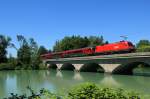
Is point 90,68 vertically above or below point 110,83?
above

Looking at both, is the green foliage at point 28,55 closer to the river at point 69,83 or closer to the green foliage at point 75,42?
the green foliage at point 75,42

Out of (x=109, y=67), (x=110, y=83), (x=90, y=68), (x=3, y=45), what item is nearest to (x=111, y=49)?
(x=109, y=67)

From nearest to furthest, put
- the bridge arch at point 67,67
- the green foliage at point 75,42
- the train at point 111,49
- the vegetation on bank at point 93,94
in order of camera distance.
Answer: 1. the vegetation on bank at point 93,94
2. the train at point 111,49
3. the bridge arch at point 67,67
4. the green foliage at point 75,42

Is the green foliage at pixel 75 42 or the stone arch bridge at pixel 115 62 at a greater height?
the green foliage at pixel 75 42

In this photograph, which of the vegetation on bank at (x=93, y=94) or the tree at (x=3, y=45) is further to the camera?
the tree at (x=3, y=45)

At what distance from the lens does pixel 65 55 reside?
65250 mm

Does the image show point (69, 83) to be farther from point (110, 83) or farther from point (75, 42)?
point (75, 42)

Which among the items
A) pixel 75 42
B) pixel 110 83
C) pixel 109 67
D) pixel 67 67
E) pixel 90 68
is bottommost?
pixel 110 83

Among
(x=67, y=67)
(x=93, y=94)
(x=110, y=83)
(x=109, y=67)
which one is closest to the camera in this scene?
(x=93, y=94)

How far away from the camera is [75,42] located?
92.8 m

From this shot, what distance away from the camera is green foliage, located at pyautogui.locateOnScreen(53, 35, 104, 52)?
92756 millimetres

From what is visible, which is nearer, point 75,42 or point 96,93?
point 96,93

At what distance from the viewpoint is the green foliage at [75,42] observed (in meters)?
92.8

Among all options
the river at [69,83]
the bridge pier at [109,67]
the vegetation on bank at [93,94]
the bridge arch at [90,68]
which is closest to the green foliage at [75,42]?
the bridge arch at [90,68]
